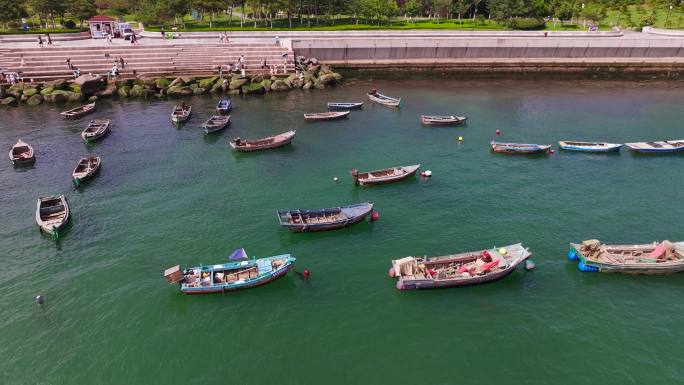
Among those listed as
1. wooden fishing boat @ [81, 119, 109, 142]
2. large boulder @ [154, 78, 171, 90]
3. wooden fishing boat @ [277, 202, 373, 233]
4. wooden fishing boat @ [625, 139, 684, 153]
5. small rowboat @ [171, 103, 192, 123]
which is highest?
large boulder @ [154, 78, 171, 90]

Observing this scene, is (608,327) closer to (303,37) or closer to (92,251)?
(92,251)

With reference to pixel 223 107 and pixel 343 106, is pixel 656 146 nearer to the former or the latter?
pixel 343 106

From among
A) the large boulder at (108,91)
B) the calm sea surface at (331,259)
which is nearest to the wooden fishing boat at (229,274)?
the calm sea surface at (331,259)

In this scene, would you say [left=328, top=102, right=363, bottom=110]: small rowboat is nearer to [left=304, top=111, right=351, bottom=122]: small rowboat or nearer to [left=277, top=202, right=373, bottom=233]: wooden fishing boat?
[left=304, top=111, right=351, bottom=122]: small rowboat

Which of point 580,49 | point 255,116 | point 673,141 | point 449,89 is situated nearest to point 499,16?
point 580,49

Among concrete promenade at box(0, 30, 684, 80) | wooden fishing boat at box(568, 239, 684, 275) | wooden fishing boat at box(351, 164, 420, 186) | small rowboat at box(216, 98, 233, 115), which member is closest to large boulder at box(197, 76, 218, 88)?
small rowboat at box(216, 98, 233, 115)

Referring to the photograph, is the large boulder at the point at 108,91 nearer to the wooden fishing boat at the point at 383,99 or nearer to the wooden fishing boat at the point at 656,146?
the wooden fishing boat at the point at 383,99
